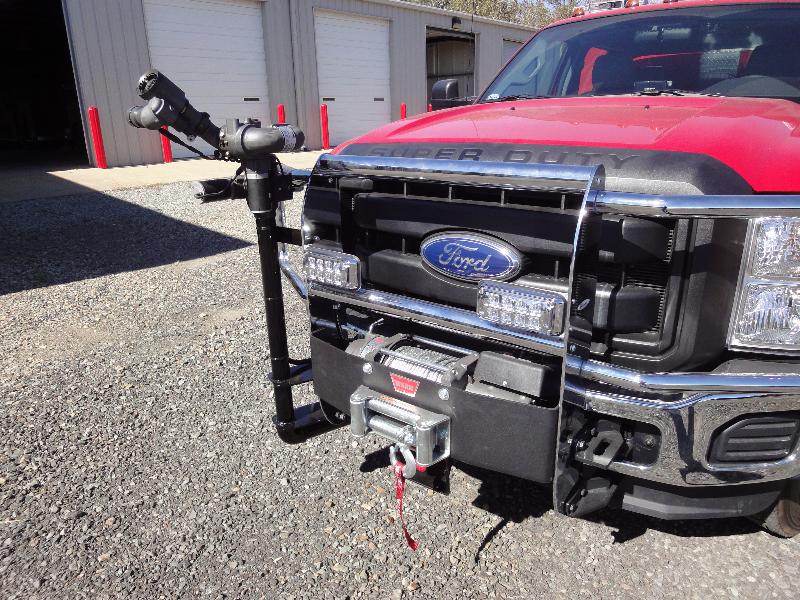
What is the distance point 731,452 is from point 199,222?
7903mm

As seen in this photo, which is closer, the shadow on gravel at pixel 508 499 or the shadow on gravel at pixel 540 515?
the shadow on gravel at pixel 540 515

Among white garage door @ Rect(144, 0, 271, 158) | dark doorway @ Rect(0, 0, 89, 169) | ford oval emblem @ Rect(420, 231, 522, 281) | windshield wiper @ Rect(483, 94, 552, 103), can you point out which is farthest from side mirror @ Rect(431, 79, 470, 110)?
dark doorway @ Rect(0, 0, 89, 169)

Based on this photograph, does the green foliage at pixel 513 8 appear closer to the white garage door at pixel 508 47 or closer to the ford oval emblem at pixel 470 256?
the white garage door at pixel 508 47

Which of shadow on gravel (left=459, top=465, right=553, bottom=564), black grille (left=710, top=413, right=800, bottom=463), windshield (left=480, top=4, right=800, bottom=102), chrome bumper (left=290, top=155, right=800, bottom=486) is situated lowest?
shadow on gravel (left=459, top=465, right=553, bottom=564)

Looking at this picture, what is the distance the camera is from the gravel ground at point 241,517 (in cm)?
229

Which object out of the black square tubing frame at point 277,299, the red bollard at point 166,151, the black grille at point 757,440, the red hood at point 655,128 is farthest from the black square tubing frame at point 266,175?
the red bollard at point 166,151

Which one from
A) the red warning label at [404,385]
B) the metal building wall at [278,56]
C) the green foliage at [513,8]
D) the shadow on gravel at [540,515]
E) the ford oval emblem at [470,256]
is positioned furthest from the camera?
the green foliage at [513,8]

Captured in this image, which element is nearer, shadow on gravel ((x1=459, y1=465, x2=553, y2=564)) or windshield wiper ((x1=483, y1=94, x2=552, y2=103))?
shadow on gravel ((x1=459, y1=465, x2=553, y2=564))

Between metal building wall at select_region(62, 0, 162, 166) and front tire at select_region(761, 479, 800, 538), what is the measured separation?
14422 mm

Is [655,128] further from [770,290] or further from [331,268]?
[331,268]

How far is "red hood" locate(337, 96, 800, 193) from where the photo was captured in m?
1.91

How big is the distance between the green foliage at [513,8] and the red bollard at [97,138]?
117ft

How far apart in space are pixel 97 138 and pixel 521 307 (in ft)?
45.9

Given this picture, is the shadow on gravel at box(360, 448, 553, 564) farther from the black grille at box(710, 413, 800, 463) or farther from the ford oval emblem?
the ford oval emblem
